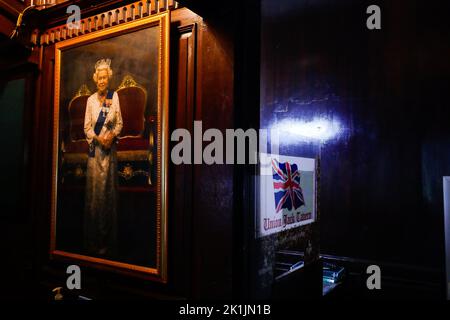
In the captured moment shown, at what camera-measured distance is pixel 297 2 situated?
366cm

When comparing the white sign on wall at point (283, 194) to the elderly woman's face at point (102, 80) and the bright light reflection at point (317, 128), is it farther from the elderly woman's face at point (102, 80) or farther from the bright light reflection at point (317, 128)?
the bright light reflection at point (317, 128)

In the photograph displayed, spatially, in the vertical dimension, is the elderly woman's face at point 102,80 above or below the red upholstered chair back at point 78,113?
above

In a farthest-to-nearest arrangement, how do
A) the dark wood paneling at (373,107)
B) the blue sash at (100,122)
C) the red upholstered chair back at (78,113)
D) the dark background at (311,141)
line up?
the dark wood paneling at (373,107)
the red upholstered chair back at (78,113)
the blue sash at (100,122)
the dark background at (311,141)

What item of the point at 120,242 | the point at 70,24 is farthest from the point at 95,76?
the point at 120,242

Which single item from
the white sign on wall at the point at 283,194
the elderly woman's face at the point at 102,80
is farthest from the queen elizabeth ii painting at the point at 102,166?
the white sign on wall at the point at 283,194

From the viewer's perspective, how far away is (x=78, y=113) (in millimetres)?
2180

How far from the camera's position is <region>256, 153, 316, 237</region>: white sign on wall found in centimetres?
170

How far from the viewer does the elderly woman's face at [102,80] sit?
2053 millimetres

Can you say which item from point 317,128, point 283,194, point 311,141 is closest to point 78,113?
point 283,194

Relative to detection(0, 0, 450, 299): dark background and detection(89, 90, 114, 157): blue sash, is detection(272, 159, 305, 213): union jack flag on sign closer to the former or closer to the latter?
detection(0, 0, 450, 299): dark background

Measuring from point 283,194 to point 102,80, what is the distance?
4.47ft

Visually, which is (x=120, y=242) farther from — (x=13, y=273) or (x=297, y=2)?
(x=297, y=2)

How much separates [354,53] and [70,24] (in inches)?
107

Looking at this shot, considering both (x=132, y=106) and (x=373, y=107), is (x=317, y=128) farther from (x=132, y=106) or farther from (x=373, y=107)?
(x=132, y=106)
